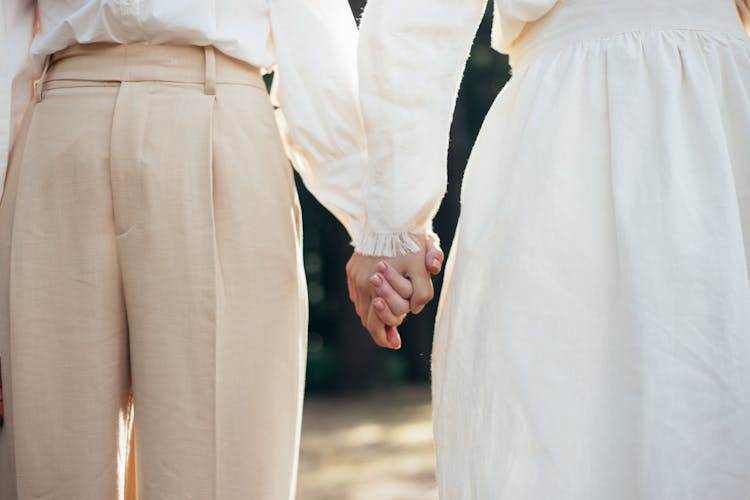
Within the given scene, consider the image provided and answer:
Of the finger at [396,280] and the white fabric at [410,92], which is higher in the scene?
the white fabric at [410,92]

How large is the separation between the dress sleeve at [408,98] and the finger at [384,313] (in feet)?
0.28

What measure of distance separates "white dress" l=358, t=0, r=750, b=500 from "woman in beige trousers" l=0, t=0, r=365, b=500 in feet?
1.35

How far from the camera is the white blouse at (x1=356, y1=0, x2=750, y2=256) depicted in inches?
60.4

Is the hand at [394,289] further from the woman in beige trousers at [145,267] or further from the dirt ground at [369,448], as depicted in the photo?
the dirt ground at [369,448]

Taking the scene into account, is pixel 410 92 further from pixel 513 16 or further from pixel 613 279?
pixel 613 279

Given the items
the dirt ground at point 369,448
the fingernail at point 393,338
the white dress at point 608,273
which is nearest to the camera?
the white dress at point 608,273

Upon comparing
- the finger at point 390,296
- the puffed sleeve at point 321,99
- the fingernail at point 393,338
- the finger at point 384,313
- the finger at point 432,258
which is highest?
the puffed sleeve at point 321,99

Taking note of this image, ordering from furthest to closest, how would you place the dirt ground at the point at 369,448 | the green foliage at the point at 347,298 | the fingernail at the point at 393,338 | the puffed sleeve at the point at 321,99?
the green foliage at the point at 347,298 → the dirt ground at the point at 369,448 → the puffed sleeve at the point at 321,99 → the fingernail at the point at 393,338

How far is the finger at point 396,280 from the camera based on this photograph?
A: 5.25 feet

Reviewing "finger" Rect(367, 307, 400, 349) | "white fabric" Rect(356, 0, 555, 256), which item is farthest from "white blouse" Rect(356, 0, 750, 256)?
"finger" Rect(367, 307, 400, 349)

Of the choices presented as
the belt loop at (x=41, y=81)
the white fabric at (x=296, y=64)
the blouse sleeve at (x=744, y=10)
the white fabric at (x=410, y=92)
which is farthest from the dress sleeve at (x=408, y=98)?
the belt loop at (x=41, y=81)

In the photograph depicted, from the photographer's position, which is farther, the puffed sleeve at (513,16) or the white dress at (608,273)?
the puffed sleeve at (513,16)

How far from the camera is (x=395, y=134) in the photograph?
1543 mm

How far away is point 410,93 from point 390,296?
1.09 ft
